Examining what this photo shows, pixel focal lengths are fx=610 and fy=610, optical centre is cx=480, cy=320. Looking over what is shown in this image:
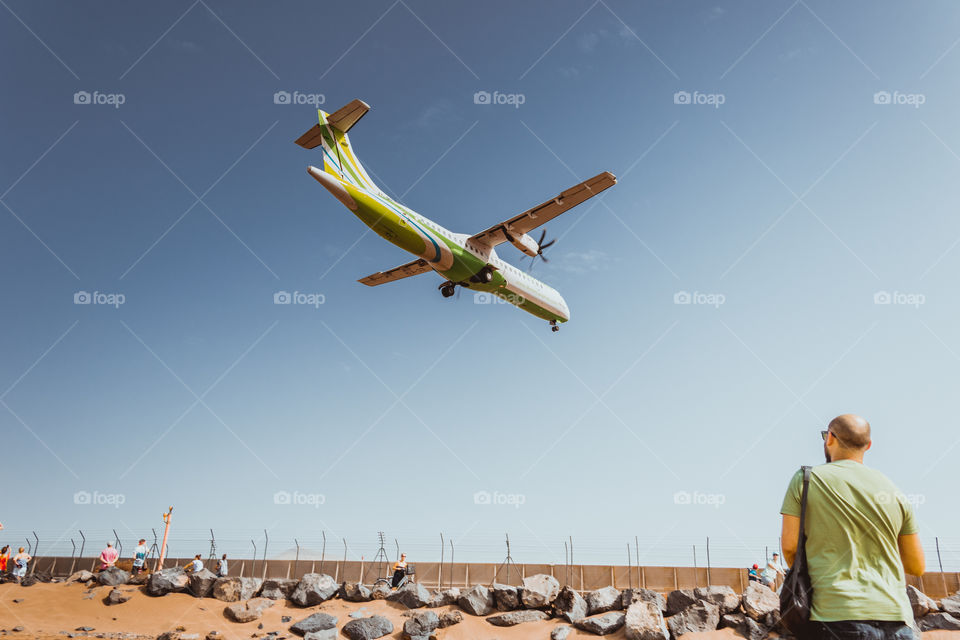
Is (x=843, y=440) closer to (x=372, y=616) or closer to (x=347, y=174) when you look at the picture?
(x=372, y=616)

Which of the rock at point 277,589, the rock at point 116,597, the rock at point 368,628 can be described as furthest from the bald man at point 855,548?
the rock at point 116,597

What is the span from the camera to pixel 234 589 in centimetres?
1898

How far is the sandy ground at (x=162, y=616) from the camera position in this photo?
16.4 meters

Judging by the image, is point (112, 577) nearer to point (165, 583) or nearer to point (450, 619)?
point (165, 583)

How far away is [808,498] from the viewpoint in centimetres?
367

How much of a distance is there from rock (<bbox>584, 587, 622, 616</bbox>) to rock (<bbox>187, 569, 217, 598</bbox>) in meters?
11.8

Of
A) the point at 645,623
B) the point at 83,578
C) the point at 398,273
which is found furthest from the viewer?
the point at 398,273

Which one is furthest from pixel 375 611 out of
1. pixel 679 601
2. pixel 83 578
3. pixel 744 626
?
pixel 83 578

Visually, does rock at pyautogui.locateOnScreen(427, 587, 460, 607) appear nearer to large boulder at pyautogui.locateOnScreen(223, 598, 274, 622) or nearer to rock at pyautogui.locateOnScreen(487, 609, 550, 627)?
rock at pyautogui.locateOnScreen(487, 609, 550, 627)

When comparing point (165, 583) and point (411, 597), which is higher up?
point (165, 583)

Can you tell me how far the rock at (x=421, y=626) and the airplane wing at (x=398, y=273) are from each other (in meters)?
18.8

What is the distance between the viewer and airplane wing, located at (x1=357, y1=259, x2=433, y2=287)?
3253 centimetres

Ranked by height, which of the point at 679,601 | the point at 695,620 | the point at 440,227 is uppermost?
the point at 440,227

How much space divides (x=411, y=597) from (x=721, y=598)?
8615 millimetres
